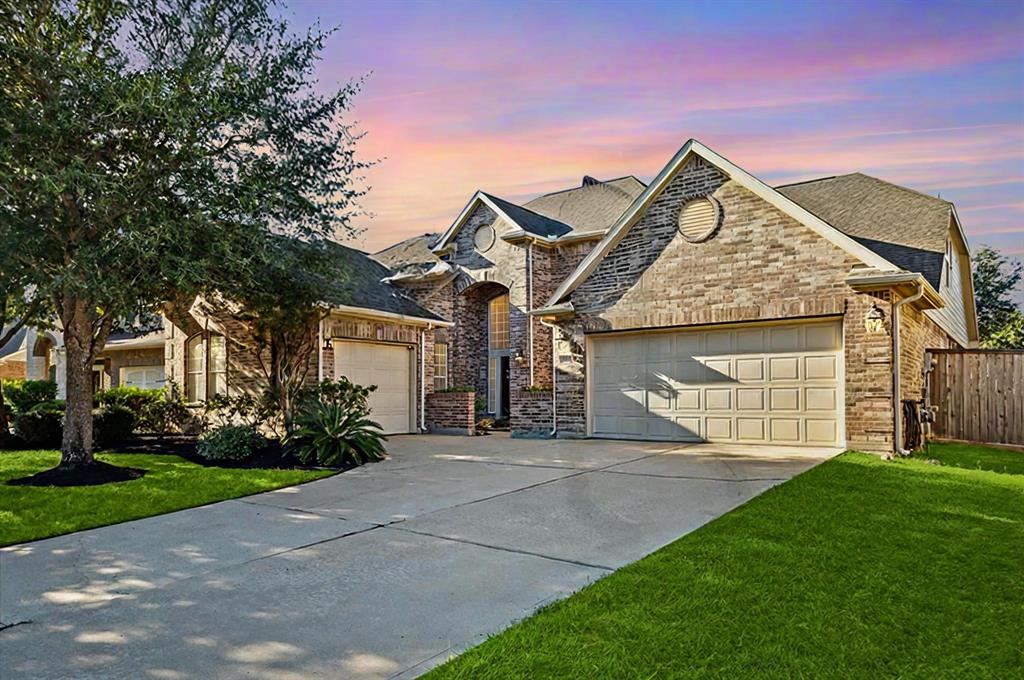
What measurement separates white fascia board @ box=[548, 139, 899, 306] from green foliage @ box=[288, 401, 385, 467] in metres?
5.36

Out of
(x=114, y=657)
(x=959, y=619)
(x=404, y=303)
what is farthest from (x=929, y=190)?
(x=114, y=657)

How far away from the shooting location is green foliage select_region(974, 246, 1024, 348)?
27.8 meters

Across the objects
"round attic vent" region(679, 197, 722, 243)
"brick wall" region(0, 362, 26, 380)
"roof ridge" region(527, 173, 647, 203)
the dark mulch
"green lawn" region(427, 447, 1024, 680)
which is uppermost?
"roof ridge" region(527, 173, 647, 203)

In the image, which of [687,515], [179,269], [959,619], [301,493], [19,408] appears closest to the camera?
[959,619]

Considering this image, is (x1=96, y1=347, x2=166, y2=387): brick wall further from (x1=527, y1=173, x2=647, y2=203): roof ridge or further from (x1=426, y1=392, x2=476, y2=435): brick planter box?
(x1=527, y1=173, x2=647, y2=203): roof ridge

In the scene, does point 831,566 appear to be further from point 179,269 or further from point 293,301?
point 293,301

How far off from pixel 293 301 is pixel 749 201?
839 cm

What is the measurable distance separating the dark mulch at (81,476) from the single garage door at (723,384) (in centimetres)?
863

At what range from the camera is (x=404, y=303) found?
17.0m

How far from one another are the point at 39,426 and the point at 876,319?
16.0m

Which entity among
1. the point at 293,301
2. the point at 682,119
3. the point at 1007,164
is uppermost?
the point at 682,119

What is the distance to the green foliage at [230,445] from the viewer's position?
35.3 ft

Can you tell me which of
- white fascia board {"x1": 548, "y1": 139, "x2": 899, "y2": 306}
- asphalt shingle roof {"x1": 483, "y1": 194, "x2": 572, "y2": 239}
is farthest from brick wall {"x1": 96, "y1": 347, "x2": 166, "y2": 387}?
white fascia board {"x1": 548, "y1": 139, "x2": 899, "y2": 306}

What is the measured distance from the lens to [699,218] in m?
12.5
